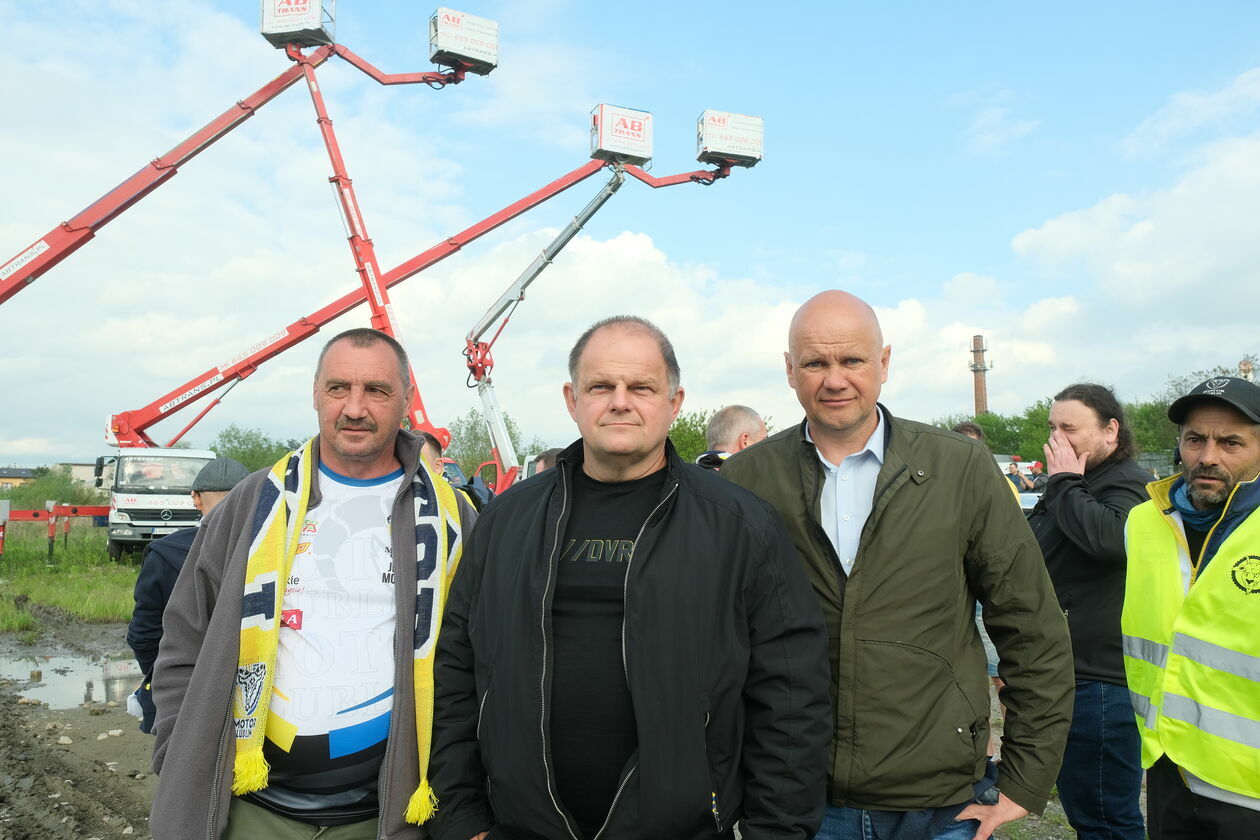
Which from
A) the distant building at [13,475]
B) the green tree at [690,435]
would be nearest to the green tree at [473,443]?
the green tree at [690,435]

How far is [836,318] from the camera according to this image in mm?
2387

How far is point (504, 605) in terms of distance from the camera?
2129 millimetres

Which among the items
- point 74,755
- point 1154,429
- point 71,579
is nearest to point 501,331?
point 71,579

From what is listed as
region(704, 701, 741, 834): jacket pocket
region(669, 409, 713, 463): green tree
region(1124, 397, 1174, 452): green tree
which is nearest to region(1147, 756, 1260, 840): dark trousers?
region(704, 701, 741, 834): jacket pocket

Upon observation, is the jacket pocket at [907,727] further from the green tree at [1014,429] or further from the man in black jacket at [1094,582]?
the green tree at [1014,429]

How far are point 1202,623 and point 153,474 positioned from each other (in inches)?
725

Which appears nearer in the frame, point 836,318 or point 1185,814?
point 836,318

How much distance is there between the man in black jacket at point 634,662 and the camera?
1.97 meters

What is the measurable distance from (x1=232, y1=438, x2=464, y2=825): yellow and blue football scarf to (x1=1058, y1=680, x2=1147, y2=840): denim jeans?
254 centimetres

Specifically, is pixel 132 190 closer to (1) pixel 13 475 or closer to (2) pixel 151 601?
(2) pixel 151 601

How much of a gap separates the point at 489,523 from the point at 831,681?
1.04m

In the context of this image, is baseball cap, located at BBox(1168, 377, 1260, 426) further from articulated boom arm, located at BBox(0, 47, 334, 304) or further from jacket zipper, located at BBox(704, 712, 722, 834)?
articulated boom arm, located at BBox(0, 47, 334, 304)

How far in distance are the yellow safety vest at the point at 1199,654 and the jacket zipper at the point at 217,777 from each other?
8.99 feet

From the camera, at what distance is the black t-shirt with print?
2025 millimetres
